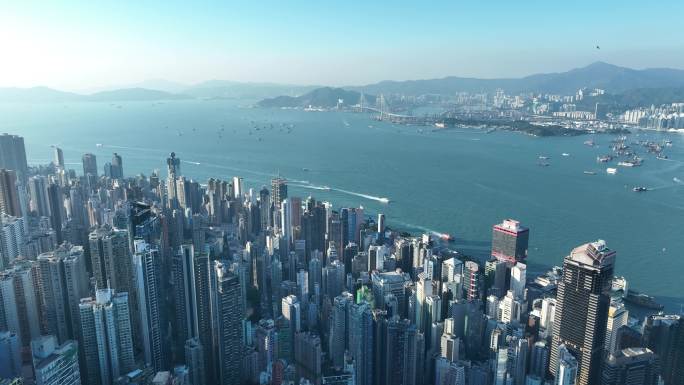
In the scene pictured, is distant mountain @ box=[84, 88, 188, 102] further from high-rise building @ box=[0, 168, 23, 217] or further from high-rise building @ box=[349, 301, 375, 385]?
high-rise building @ box=[349, 301, 375, 385]

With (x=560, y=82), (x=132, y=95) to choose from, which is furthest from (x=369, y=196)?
(x=132, y=95)

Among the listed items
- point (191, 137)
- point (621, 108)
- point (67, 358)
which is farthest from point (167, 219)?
point (621, 108)

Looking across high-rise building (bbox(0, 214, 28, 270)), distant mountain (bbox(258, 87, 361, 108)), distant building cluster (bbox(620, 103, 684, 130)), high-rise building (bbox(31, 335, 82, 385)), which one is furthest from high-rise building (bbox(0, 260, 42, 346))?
distant mountain (bbox(258, 87, 361, 108))

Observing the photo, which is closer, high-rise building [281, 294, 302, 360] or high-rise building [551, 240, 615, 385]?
high-rise building [551, 240, 615, 385]

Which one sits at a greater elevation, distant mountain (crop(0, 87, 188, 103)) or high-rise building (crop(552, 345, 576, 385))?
distant mountain (crop(0, 87, 188, 103))

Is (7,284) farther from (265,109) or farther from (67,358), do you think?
(265,109)

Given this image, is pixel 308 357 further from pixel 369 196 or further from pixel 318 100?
pixel 318 100
